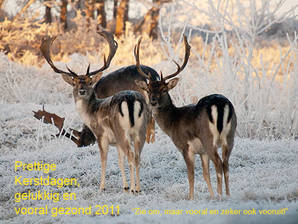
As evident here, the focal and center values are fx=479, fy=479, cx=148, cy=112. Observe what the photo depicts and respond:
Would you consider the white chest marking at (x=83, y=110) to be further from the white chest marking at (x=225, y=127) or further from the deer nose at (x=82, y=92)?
the white chest marking at (x=225, y=127)

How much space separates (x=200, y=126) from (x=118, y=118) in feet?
→ 3.41

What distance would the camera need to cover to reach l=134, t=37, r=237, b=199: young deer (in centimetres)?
493

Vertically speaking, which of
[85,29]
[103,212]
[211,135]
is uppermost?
[85,29]

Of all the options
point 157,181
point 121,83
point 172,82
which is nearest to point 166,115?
point 172,82

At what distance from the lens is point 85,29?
22.8 meters

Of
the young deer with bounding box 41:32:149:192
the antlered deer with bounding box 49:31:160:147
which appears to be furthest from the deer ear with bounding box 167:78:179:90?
the antlered deer with bounding box 49:31:160:147

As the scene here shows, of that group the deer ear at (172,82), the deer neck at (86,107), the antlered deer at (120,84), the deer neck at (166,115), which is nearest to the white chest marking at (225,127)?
the deer neck at (166,115)

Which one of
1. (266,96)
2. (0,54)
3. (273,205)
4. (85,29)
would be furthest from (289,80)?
(85,29)

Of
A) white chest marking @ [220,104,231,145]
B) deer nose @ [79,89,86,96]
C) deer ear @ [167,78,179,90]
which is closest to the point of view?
white chest marking @ [220,104,231,145]

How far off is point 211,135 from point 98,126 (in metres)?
1.78

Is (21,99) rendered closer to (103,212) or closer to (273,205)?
(103,212)

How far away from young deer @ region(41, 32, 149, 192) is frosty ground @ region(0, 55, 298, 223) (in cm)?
49

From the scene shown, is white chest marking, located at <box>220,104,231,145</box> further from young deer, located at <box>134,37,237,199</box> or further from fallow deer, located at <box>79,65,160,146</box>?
fallow deer, located at <box>79,65,160,146</box>

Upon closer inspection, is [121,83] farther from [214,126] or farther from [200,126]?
[214,126]
